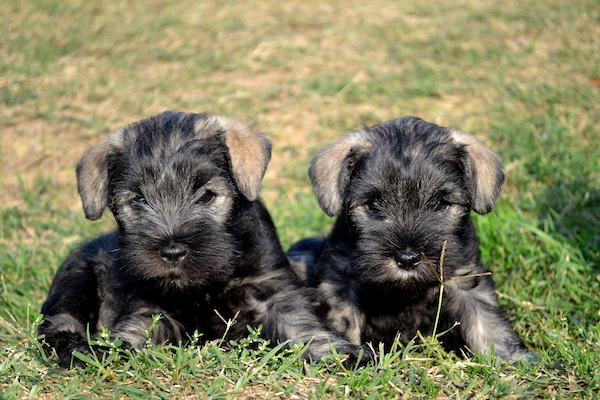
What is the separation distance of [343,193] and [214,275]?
1.02 m

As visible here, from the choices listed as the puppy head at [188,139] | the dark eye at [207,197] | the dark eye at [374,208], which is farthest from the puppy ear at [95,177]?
the dark eye at [374,208]

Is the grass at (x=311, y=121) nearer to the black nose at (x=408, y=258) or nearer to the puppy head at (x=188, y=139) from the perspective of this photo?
the black nose at (x=408, y=258)

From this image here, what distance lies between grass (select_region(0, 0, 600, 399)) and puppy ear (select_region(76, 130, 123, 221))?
734 mm

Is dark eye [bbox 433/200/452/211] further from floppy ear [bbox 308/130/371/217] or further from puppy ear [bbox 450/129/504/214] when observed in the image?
floppy ear [bbox 308/130/371/217]

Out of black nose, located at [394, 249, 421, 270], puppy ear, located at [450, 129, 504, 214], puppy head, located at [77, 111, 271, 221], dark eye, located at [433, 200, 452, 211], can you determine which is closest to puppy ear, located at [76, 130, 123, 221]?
puppy head, located at [77, 111, 271, 221]

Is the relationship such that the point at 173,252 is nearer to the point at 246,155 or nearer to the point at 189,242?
the point at 189,242

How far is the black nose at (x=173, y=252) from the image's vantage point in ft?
11.7

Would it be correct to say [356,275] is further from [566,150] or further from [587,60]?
[587,60]

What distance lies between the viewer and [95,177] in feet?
13.4

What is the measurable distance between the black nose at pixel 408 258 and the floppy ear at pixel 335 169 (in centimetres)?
62

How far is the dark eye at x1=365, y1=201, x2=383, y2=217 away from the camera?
393 centimetres

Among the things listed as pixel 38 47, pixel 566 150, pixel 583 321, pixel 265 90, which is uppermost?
pixel 38 47

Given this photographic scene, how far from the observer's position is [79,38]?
946 centimetres

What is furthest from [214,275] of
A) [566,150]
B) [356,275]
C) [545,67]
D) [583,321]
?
[545,67]
